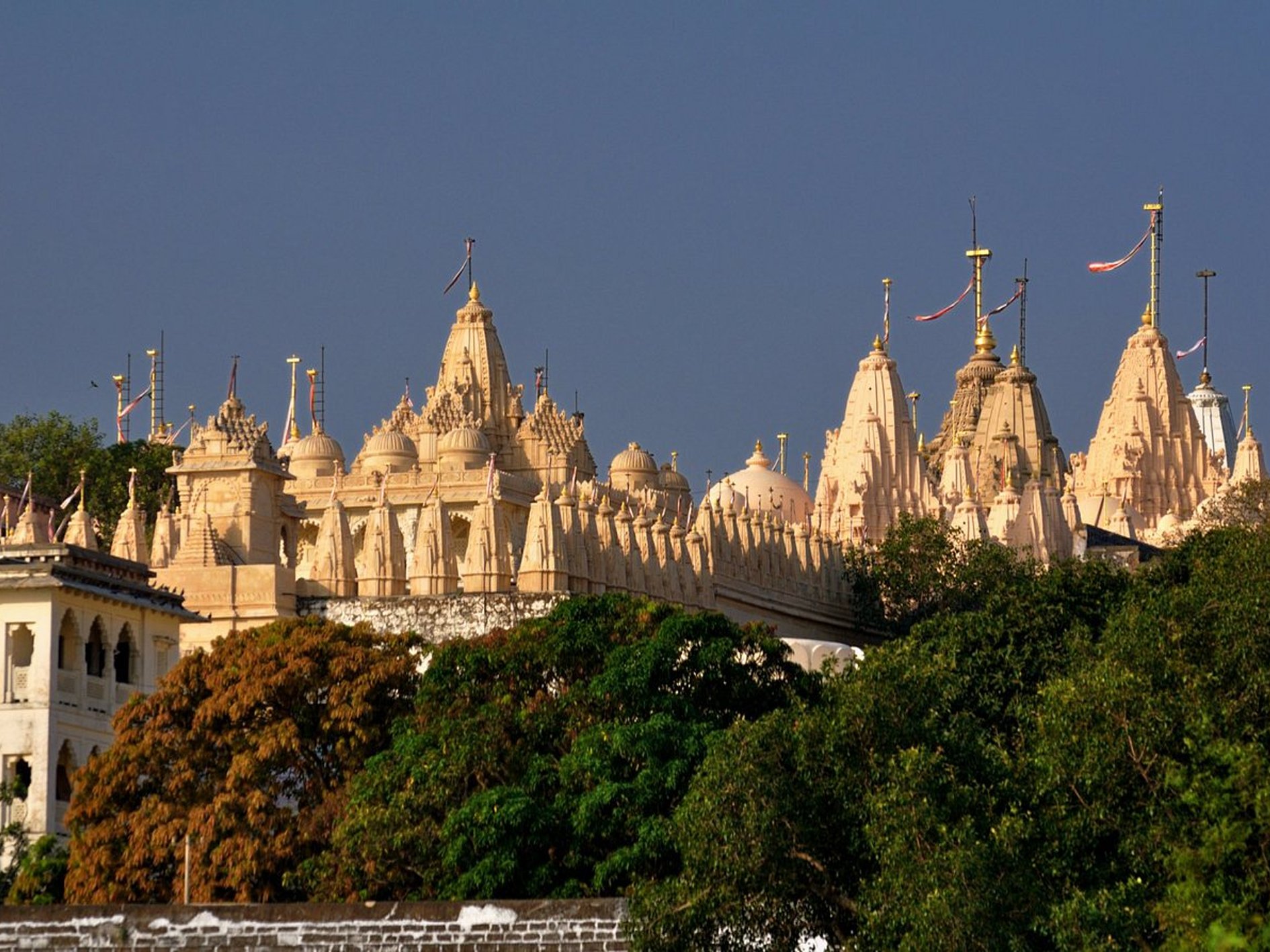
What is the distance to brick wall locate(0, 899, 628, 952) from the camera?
36969mm

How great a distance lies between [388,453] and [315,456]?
2848 millimetres

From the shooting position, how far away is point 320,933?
37.1 metres

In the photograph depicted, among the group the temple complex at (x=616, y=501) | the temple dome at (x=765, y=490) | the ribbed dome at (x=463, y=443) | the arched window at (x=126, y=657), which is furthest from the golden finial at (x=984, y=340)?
the arched window at (x=126, y=657)

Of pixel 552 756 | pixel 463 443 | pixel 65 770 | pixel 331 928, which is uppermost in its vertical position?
pixel 463 443

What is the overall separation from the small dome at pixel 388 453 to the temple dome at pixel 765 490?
19922 millimetres

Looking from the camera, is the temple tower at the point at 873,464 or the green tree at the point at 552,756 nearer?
the green tree at the point at 552,756

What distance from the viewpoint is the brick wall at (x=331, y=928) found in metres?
37.0

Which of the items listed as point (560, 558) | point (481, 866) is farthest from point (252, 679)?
point (560, 558)

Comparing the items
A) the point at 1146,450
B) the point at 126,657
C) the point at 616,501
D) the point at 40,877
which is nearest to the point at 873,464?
the point at 1146,450

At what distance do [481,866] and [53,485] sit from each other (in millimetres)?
61520

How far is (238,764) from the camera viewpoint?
51.6 metres

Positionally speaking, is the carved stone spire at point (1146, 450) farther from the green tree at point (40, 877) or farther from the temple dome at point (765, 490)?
the green tree at point (40, 877)

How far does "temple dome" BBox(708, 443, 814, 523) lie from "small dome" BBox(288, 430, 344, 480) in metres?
19.7

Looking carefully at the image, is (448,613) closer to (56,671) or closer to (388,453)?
(56,671)
